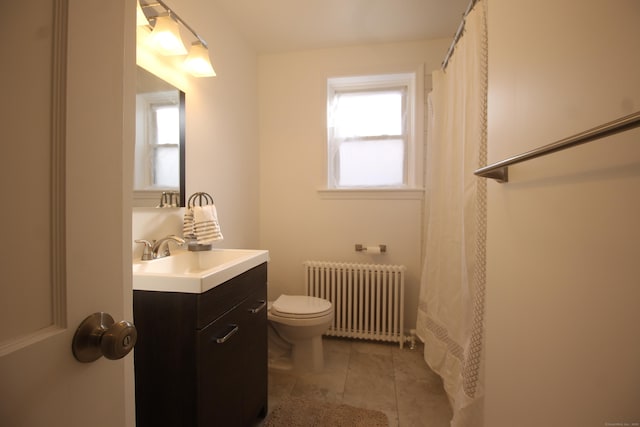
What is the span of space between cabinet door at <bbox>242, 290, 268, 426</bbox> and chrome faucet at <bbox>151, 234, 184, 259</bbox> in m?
0.47

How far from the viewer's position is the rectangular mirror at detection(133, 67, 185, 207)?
Result: 1271mm

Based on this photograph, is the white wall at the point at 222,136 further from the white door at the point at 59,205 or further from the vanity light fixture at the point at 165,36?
the white door at the point at 59,205

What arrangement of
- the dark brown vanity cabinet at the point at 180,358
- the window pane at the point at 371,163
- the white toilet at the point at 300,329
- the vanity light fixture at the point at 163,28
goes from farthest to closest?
the window pane at the point at 371,163 < the white toilet at the point at 300,329 < the vanity light fixture at the point at 163,28 < the dark brown vanity cabinet at the point at 180,358

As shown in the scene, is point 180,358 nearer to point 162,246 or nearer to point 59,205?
point 162,246

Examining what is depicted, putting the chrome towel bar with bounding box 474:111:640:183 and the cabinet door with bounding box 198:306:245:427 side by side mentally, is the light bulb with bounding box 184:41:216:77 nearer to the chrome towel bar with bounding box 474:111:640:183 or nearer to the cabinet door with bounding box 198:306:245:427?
the cabinet door with bounding box 198:306:245:427

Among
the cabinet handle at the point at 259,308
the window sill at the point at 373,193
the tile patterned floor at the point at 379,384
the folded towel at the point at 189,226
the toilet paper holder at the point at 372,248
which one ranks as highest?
the window sill at the point at 373,193

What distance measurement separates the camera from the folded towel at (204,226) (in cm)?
141

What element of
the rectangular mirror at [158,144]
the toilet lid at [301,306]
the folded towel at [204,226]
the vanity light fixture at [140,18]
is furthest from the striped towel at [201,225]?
the vanity light fixture at [140,18]

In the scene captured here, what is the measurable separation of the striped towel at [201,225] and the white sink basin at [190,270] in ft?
0.32

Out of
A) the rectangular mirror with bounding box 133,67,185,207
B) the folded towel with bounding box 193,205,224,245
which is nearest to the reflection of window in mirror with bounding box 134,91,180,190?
the rectangular mirror with bounding box 133,67,185,207

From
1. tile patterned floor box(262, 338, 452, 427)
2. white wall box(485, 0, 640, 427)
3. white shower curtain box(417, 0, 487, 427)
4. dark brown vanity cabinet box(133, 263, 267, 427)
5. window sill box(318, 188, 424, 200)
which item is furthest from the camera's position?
window sill box(318, 188, 424, 200)

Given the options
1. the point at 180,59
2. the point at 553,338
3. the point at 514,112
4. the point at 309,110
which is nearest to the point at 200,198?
the point at 180,59

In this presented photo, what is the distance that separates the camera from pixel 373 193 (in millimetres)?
2326

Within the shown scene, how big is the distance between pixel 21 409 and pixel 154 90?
1.38 metres
